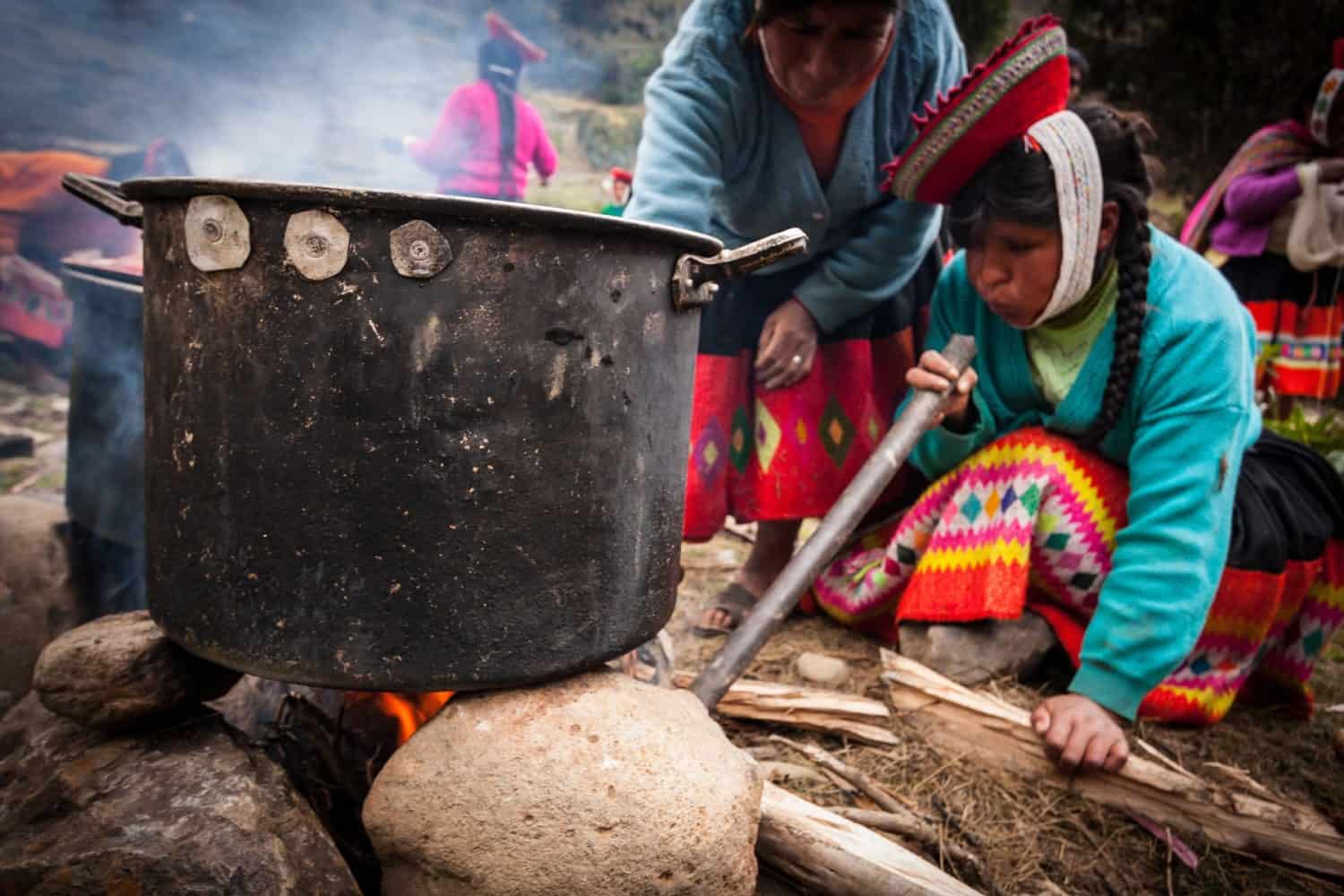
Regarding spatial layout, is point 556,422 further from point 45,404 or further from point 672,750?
point 45,404

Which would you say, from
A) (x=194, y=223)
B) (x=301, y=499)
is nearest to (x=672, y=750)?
(x=301, y=499)

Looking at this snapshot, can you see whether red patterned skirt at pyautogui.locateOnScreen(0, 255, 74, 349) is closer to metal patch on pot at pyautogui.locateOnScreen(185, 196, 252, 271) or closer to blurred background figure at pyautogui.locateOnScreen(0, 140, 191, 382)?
blurred background figure at pyautogui.locateOnScreen(0, 140, 191, 382)

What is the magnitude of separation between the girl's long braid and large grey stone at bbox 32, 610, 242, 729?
6.63 ft

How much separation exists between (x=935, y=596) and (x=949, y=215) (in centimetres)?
103

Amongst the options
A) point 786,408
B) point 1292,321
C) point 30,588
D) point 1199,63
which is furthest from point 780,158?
point 1199,63

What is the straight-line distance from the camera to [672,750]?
112 cm

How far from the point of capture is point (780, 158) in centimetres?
220

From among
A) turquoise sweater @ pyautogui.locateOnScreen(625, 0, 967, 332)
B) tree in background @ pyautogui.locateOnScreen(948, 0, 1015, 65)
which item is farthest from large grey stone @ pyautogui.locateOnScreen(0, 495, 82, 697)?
tree in background @ pyautogui.locateOnScreen(948, 0, 1015, 65)

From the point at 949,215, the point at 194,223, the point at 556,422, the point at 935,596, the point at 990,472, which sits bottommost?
the point at 935,596

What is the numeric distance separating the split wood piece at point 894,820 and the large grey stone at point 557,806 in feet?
1.48

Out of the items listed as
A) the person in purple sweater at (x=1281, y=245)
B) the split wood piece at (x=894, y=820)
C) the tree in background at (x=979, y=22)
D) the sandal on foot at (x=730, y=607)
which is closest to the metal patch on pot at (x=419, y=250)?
the split wood piece at (x=894, y=820)

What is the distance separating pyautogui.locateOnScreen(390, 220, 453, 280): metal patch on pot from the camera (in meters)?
0.95

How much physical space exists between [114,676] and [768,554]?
190 centimetres

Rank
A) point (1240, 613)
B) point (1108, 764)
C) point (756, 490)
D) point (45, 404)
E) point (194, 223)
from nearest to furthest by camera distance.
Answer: point (194, 223) → point (1108, 764) → point (1240, 613) → point (756, 490) → point (45, 404)
